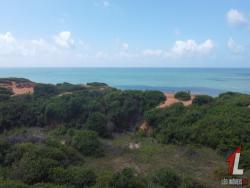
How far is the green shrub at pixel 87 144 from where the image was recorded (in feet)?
50.6

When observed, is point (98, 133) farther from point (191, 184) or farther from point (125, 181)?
point (125, 181)

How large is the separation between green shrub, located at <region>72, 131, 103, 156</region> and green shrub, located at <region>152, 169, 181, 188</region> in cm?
524

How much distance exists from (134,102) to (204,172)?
1235cm

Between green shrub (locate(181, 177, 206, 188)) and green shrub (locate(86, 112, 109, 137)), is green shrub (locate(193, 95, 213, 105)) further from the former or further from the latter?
green shrub (locate(181, 177, 206, 188))

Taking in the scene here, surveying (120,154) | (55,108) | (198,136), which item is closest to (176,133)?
(198,136)

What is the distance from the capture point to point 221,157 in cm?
1516

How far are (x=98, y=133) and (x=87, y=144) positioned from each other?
389 cm

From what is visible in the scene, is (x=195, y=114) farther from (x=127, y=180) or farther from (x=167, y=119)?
(x=127, y=180)

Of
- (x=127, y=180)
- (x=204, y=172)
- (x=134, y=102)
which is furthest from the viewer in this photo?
(x=134, y=102)

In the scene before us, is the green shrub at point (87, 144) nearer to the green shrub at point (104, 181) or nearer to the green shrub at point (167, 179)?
the green shrub at point (167, 179)

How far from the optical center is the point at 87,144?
51.3 ft

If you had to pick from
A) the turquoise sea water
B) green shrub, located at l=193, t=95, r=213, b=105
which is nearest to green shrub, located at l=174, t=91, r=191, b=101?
green shrub, located at l=193, t=95, r=213, b=105

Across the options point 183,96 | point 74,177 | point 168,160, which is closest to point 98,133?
point 168,160

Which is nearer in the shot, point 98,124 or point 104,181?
point 104,181
